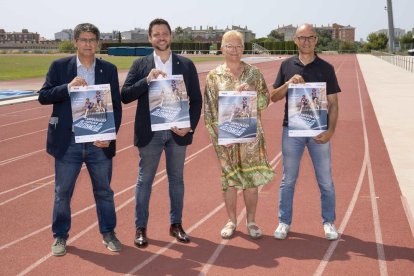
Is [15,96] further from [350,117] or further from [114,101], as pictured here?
[114,101]

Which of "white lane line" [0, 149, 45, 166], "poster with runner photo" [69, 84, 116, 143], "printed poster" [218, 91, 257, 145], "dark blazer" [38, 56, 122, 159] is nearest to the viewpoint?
"poster with runner photo" [69, 84, 116, 143]

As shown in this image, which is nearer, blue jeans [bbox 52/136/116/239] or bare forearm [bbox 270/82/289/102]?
blue jeans [bbox 52/136/116/239]

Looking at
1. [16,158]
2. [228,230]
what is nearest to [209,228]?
[228,230]

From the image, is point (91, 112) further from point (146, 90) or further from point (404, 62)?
point (404, 62)

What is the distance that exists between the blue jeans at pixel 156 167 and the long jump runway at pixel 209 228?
0.34 m

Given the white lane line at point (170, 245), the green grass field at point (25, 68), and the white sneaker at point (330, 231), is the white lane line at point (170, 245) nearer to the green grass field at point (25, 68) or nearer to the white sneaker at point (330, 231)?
the white sneaker at point (330, 231)

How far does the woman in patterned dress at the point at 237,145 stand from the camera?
4.19 meters

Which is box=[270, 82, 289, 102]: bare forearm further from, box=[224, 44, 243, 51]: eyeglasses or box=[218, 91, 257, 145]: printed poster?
box=[224, 44, 243, 51]: eyeglasses

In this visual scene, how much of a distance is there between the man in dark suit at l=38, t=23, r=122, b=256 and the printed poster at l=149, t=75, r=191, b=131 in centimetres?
32

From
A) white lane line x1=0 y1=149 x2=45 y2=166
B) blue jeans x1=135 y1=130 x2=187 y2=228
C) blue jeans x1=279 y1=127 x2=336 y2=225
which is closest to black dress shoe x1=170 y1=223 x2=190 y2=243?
blue jeans x1=135 y1=130 x2=187 y2=228

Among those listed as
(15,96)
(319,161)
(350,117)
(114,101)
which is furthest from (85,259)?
(15,96)

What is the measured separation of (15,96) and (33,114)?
4.23 meters

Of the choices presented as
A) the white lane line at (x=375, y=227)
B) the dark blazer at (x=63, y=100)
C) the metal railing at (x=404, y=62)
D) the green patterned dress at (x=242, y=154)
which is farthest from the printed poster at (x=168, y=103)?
the metal railing at (x=404, y=62)

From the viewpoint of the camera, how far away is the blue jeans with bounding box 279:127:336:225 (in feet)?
14.3
